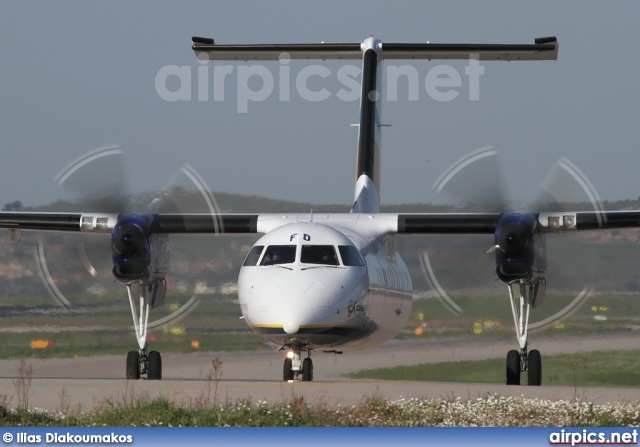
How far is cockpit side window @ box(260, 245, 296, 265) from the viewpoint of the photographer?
66.5 feet

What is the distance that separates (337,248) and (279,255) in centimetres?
101

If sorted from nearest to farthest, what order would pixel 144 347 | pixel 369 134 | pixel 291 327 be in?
pixel 291 327 → pixel 144 347 → pixel 369 134

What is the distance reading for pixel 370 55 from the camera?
28844 millimetres

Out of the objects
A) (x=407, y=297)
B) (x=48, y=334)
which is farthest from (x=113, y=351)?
(x=407, y=297)

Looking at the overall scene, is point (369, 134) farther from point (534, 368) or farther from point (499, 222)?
point (534, 368)

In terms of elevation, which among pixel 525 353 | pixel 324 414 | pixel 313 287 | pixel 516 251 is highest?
pixel 516 251

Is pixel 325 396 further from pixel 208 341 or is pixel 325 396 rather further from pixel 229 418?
pixel 208 341

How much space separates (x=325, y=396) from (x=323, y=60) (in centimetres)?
1335

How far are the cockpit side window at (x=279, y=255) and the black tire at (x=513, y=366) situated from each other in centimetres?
623

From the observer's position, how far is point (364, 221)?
2416 cm

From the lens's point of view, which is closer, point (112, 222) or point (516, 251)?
point (516, 251)

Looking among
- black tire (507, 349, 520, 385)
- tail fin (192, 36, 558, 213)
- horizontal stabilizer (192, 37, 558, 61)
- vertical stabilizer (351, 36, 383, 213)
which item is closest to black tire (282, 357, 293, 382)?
black tire (507, 349, 520, 385)

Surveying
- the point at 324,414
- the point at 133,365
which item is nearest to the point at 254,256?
the point at 133,365

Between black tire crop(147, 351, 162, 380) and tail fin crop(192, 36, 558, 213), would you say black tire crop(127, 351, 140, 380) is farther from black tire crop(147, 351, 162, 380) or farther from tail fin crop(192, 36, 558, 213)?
tail fin crop(192, 36, 558, 213)
